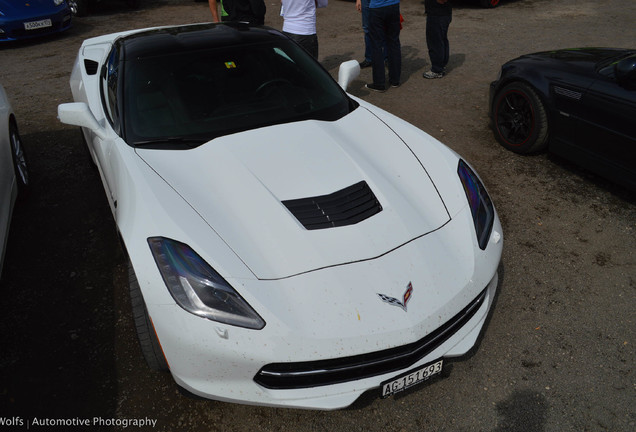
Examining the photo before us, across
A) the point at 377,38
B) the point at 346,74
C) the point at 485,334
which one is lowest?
the point at 485,334

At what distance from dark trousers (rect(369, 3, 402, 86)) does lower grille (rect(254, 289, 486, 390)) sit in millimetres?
4798

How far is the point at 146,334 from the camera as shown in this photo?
228 centimetres

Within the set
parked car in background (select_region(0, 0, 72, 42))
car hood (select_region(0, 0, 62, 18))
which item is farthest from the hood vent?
car hood (select_region(0, 0, 62, 18))

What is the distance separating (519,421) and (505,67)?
350cm

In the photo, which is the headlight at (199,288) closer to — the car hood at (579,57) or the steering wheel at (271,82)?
the steering wheel at (271,82)

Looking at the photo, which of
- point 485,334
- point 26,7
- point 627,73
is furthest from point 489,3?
point 485,334

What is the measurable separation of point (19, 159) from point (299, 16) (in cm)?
317

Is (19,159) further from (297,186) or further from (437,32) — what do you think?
(437,32)

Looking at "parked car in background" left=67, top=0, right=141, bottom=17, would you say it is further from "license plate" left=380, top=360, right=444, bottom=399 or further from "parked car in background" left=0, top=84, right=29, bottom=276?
"license plate" left=380, top=360, right=444, bottom=399

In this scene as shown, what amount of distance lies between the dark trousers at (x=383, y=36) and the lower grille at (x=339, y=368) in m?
4.80

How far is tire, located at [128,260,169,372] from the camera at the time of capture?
86.4 inches

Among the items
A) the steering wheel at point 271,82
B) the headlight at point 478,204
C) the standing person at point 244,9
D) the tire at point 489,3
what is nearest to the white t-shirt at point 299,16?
the standing person at point 244,9

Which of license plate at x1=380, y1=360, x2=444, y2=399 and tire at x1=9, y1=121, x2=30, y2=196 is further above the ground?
tire at x1=9, y1=121, x2=30, y2=196

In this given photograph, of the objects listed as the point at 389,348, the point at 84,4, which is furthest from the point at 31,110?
the point at 84,4
